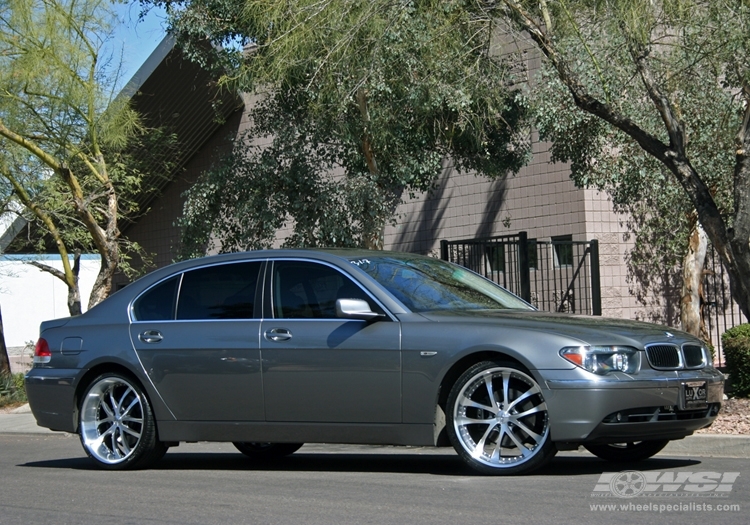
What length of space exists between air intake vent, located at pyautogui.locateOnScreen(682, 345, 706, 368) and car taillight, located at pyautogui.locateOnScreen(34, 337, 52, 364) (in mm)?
5082

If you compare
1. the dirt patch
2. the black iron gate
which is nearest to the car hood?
the dirt patch

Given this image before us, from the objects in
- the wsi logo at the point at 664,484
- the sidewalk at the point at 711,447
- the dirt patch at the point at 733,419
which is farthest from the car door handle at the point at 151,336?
the dirt patch at the point at 733,419

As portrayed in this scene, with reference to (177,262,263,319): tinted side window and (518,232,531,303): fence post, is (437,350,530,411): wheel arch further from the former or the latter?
(518,232,531,303): fence post

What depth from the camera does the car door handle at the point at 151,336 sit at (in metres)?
8.31

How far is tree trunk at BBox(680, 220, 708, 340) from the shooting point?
1703 cm

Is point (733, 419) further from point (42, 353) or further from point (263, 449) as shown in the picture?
point (42, 353)

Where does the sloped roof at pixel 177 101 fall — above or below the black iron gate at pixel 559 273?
above

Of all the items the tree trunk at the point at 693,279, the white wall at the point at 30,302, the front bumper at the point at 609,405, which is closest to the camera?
the front bumper at the point at 609,405

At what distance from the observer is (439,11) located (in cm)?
1223

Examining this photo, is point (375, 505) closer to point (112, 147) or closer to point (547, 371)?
point (547, 371)

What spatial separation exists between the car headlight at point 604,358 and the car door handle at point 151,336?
325 cm

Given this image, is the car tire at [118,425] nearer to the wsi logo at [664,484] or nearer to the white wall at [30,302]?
the wsi logo at [664,484]

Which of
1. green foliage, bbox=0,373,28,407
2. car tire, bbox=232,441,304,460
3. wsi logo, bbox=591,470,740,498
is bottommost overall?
wsi logo, bbox=591,470,740,498

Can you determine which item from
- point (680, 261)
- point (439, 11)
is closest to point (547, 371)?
point (439, 11)
